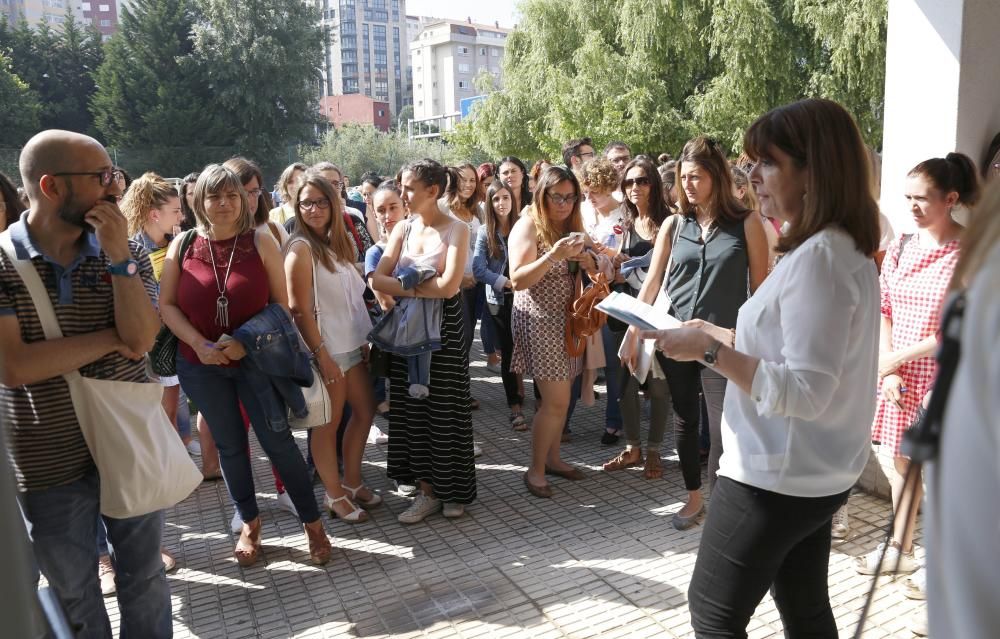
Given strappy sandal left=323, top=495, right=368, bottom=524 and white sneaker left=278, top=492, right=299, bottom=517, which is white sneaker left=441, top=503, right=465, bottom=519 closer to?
strappy sandal left=323, top=495, right=368, bottom=524

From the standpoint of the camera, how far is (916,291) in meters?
3.43

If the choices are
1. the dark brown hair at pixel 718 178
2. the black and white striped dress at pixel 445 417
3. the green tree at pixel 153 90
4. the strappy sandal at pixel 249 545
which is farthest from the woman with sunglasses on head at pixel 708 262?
the green tree at pixel 153 90

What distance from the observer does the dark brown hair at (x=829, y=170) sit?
6.41ft

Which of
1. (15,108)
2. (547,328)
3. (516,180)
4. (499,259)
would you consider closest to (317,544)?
(547,328)

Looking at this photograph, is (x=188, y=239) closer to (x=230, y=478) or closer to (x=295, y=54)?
(x=230, y=478)

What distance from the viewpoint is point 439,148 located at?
145 feet

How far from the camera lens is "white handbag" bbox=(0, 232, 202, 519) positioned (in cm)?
244

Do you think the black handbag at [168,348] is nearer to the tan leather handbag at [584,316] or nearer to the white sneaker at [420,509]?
Result: the white sneaker at [420,509]

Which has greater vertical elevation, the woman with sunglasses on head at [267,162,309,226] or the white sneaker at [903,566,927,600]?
the woman with sunglasses on head at [267,162,309,226]

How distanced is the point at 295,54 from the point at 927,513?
52.2 metres

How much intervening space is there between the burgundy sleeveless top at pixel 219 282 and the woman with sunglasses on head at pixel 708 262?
1.85 m

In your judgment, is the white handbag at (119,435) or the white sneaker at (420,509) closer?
the white handbag at (119,435)

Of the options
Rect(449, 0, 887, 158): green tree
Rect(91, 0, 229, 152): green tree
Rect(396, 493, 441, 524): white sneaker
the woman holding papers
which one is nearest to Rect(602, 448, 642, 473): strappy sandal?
the woman holding papers

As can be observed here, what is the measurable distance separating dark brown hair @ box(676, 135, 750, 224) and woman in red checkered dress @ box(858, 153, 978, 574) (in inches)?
29.4
